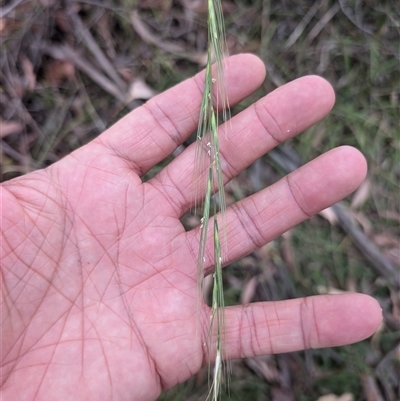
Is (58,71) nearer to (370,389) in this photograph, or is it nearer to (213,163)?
(213,163)

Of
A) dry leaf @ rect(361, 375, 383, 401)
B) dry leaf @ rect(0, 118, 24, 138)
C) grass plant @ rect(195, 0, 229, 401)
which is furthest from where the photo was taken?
dry leaf @ rect(0, 118, 24, 138)

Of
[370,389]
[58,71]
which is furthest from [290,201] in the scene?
[58,71]

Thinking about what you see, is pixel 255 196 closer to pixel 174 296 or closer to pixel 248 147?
pixel 248 147

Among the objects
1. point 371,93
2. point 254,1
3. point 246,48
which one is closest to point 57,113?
point 246,48

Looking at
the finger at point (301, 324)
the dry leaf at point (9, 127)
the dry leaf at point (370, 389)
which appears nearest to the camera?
the finger at point (301, 324)

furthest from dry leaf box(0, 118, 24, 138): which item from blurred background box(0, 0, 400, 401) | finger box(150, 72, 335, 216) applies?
finger box(150, 72, 335, 216)

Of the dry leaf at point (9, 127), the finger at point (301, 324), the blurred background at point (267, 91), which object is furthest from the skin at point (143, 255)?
the dry leaf at point (9, 127)

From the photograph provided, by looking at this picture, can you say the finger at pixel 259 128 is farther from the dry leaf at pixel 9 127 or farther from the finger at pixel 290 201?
the dry leaf at pixel 9 127

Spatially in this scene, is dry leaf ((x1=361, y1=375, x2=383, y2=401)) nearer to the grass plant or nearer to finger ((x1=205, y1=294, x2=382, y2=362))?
finger ((x1=205, y1=294, x2=382, y2=362))
